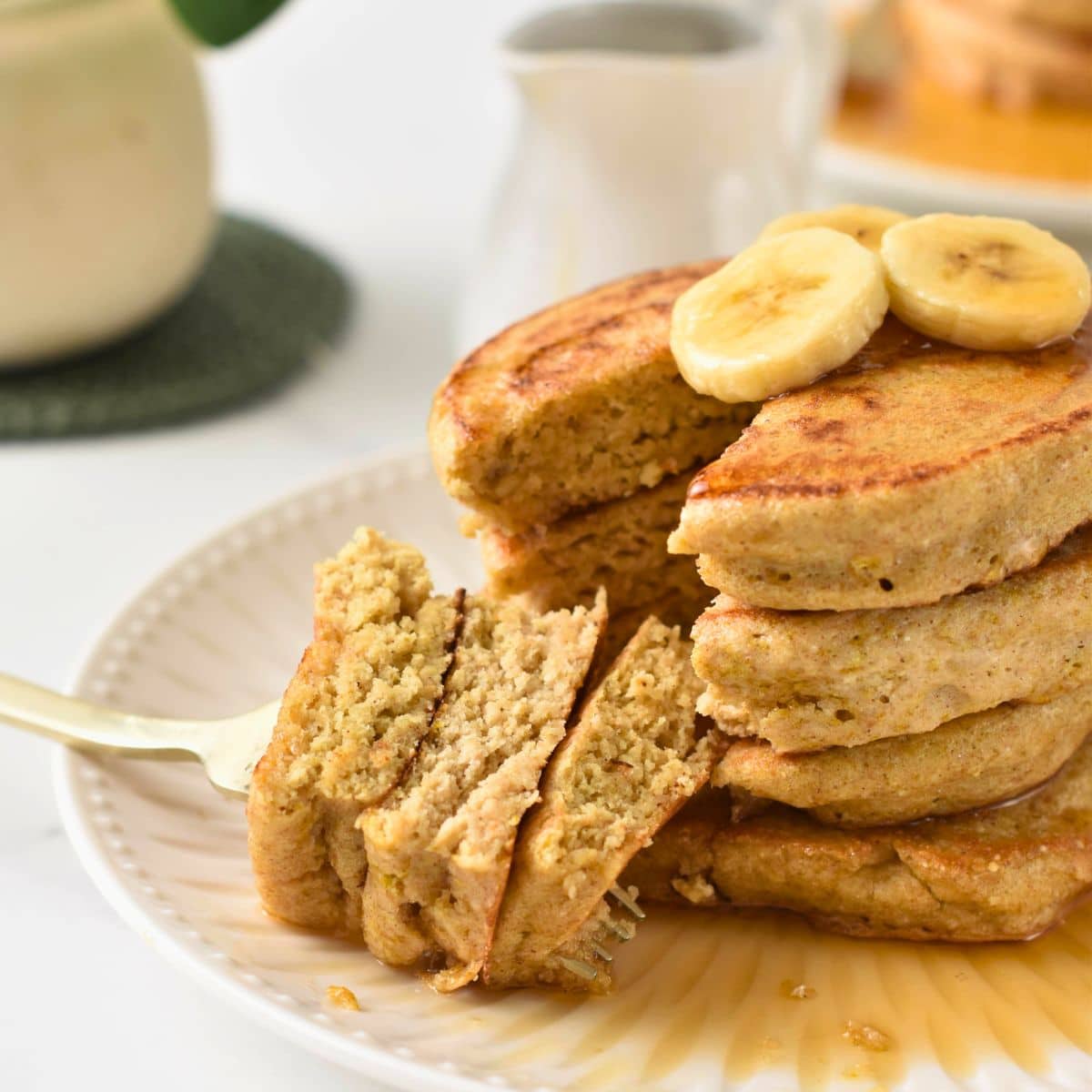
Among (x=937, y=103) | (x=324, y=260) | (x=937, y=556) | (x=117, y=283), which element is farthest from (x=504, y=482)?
(x=937, y=103)

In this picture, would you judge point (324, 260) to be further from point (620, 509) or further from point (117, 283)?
point (620, 509)

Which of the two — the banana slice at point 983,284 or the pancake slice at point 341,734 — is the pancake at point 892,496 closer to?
the banana slice at point 983,284

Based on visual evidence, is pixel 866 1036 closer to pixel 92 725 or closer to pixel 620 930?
pixel 620 930

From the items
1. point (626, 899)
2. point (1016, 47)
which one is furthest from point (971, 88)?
point (626, 899)

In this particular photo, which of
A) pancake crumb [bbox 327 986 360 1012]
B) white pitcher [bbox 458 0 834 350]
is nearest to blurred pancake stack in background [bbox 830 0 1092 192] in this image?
white pitcher [bbox 458 0 834 350]

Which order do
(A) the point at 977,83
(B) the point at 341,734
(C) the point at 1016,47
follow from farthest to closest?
(A) the point at 977,83 → (C) the point at 1016,47 → (B) the point at 341,734

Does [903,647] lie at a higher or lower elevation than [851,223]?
lower
